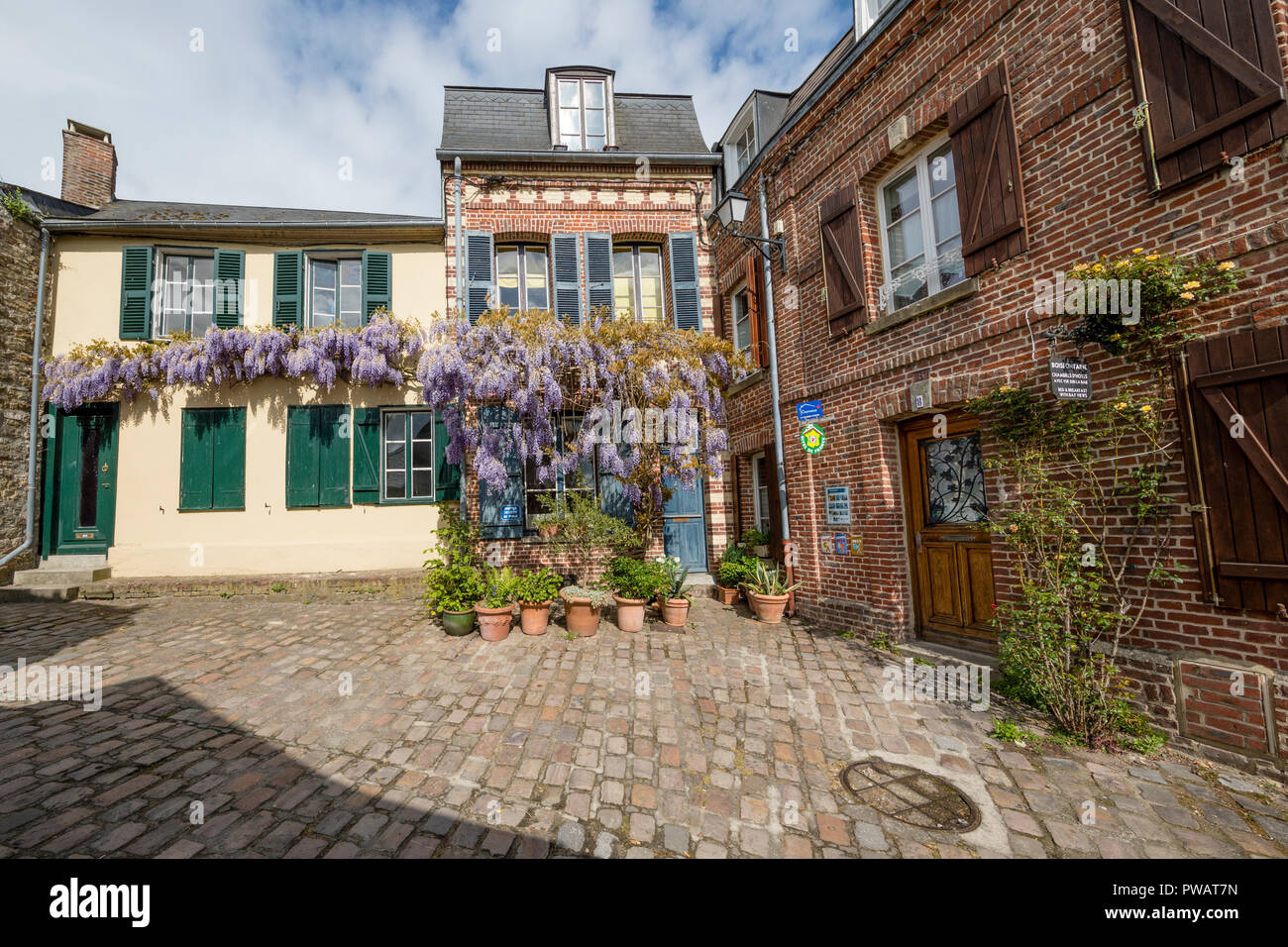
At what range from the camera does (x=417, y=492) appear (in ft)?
27.3

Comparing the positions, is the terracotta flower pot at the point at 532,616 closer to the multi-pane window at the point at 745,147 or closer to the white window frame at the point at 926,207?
the white window frame at the point at 926,207

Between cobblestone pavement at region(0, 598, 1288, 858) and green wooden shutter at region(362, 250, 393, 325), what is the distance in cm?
568

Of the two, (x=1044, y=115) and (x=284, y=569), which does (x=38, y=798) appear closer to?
(x=284, y=569)

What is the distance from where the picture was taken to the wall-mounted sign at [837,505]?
5805 millimetres

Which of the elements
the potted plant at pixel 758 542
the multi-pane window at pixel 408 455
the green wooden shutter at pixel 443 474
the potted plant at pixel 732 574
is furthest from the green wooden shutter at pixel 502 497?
the potted plant at pixel 758 542

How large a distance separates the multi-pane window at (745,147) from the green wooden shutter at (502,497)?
5.51 meters

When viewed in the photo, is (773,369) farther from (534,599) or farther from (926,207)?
(534,599)

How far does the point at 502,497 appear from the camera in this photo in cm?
791

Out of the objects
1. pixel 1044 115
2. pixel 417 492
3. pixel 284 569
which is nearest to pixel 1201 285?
pixel 1044 115

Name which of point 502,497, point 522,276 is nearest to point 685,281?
point 522,276

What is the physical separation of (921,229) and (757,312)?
8.06 feet

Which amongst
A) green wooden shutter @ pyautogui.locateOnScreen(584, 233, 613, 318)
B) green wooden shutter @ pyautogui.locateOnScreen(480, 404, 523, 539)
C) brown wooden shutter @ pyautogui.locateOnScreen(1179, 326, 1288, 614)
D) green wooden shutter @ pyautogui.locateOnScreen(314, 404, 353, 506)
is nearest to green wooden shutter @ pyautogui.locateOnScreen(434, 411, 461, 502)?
green wooden shutter @ pyautogui.locateOnScreen(480, 404, 523, 539)

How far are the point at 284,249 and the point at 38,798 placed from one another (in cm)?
848

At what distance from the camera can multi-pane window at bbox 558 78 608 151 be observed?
30.1 feet
